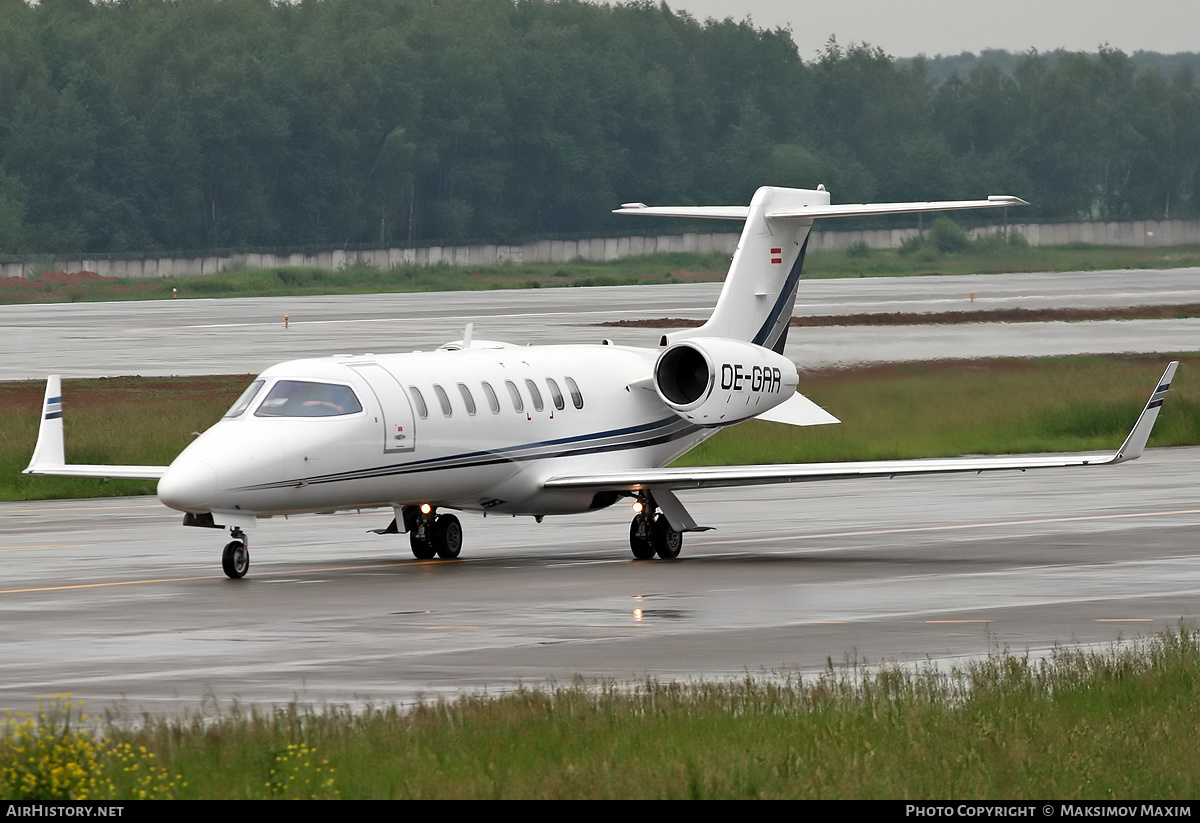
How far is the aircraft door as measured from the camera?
2495 cm

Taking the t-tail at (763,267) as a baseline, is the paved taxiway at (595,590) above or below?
below

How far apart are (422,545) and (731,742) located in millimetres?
14807

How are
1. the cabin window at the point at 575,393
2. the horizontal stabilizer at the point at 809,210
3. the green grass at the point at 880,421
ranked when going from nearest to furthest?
the cabin window at the point at 575,393
the horizontal stabilizer at the point at 809,210
the green grass at the point at 880,421

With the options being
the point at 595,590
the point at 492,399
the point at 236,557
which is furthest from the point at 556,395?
the point at 236,557

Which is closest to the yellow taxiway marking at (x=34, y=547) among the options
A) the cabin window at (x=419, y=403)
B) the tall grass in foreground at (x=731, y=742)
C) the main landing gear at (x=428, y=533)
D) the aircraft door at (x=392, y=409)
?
the main landing gear at (x=428, y=533)

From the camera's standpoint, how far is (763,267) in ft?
102

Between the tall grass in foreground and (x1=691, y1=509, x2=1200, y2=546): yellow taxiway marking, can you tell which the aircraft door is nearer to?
(x1=691, y1=509, x2=1200, y2=546): yellow taxiway marking

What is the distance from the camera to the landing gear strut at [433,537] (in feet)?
88.4

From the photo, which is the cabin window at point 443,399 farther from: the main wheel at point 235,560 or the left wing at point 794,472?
the main wheel at point 235,560

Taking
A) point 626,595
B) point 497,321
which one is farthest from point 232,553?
point 497,321

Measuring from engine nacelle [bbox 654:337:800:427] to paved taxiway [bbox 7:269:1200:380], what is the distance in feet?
48.9

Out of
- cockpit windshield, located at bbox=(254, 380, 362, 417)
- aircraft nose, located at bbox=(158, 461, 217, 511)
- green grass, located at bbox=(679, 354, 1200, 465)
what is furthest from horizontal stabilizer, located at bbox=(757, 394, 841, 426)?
green grass, located at bbox=(679, 354, 1200, 465)

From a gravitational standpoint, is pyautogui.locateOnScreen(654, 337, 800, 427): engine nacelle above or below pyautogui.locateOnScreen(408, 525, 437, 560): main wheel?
above

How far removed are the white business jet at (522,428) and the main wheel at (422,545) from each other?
32 millimetres
